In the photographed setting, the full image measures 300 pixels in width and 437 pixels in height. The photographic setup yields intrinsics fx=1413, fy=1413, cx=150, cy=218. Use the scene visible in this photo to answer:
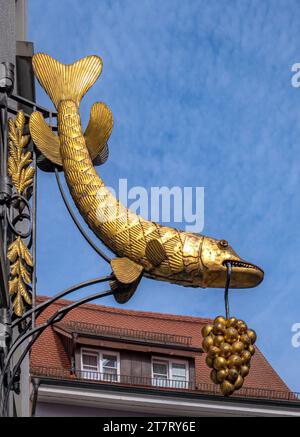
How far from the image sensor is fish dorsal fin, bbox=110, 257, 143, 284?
966 centimetres

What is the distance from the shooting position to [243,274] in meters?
9.77

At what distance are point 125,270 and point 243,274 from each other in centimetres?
82

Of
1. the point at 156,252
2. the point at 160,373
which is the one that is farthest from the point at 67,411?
the point at 156,252

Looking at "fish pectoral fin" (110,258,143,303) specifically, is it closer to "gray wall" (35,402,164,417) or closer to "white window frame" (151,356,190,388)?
"gray wall" (35,402,164,417)

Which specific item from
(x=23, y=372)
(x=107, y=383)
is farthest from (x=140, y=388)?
(x=23, y=372)

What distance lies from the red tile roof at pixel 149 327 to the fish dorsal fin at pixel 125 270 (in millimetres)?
16339

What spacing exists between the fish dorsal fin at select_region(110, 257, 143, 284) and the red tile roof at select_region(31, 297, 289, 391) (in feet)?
53.6

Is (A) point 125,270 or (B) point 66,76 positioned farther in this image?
(B) point 66,76

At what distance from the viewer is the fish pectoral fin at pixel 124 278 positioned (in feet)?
31.7

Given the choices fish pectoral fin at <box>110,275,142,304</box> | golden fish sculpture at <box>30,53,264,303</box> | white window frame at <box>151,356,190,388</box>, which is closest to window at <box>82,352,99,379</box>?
white window frame at <box>151,356,190,388</box>

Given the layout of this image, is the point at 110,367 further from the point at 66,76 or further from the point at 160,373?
the point at 66,76
